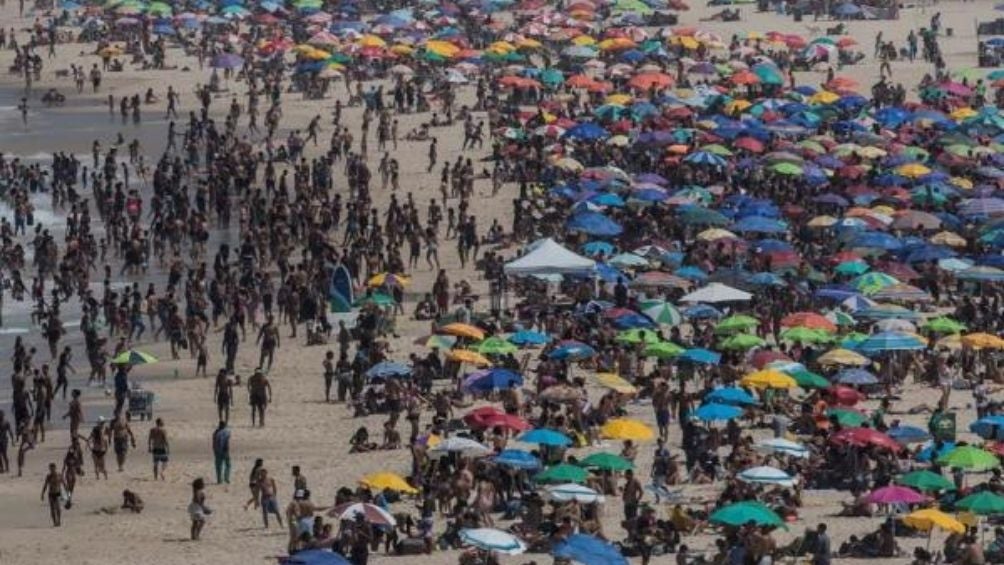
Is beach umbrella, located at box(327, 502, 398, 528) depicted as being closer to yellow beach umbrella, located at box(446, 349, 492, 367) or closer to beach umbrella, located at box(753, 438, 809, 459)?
beach umbrella, located at box(753, 438, 809, 459)

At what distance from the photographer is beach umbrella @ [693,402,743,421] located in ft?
100

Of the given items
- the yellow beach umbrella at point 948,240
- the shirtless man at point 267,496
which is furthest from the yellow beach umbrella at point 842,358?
the yellow beach umbrella at point 948,240

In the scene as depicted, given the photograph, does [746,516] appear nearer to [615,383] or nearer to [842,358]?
[615,383]

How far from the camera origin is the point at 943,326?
1430 inches

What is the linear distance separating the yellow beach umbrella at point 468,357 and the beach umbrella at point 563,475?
5997mm

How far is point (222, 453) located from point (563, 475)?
16.3 ft

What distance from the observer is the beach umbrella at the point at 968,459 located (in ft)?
92.2

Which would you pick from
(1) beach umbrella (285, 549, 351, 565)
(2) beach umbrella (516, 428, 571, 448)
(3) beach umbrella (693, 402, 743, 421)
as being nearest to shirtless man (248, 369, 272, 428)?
(2) beach umbrella (516, 428, 571, 448)

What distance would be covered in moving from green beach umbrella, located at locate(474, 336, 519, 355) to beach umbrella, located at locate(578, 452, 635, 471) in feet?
19.2

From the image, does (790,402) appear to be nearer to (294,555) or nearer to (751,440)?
(751,440)

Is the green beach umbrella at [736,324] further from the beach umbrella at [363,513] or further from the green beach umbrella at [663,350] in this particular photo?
the beach umbrella at [363,513]

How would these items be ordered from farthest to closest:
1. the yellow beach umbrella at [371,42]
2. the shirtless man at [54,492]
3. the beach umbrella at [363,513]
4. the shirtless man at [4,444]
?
the yellow beach umbrella at [371,42], the shirtless man at [4,444], the shirtless man at [54,492], the beach umbrella at [363,513]

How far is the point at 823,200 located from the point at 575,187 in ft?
15.3

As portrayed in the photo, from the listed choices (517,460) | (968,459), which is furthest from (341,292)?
(968,459)
